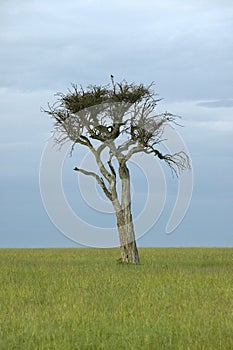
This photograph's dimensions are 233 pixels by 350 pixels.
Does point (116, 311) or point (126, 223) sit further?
point (126, 223)

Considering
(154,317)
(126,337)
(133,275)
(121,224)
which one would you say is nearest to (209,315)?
(154,317)

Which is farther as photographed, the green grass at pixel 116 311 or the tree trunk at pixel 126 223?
the tree trunk at pixel 126 223

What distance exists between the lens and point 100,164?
106ft

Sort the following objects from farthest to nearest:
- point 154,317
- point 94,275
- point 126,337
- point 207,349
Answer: point 94,275, point 154,317, point 126,337, point 207,349

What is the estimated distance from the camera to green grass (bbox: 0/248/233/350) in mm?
12781

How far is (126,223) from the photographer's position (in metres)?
32.6

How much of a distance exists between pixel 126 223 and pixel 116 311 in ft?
54.1

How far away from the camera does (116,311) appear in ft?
52.9

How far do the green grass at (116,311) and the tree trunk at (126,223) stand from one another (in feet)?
21.4

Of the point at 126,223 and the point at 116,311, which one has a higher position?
the point at 126,223

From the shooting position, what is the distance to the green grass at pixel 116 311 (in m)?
12.8

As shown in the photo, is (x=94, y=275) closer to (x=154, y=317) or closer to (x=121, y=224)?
(x=121, y=224)

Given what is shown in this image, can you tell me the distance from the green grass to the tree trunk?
6533mm

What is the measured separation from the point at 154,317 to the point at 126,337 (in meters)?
2.54
